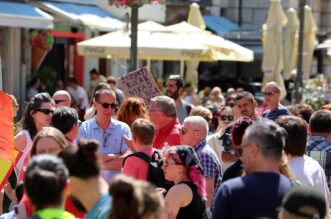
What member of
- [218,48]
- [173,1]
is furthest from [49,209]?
[173,1]

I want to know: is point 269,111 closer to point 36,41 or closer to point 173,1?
point 36,41

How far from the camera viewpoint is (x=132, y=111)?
9.43m

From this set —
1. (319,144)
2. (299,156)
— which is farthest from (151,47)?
(299,156)

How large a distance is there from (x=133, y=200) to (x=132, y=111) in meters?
5.06

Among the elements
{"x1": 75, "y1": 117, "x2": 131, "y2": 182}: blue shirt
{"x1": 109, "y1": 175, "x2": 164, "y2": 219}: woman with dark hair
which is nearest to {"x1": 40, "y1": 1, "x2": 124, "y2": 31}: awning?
{"x1": 75, "y1": 117, "x2": 131, "y2": 182}: blue shirt

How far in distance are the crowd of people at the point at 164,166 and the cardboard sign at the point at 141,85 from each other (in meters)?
1.31

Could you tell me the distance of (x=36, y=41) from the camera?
76.4 ft

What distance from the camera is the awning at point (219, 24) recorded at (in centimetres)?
3438

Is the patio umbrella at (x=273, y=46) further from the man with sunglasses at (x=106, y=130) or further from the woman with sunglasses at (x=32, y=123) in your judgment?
the woman with sunglasses at (x=32, y=123)

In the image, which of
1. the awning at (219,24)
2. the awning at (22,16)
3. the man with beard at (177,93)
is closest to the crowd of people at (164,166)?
the man with beard at (177,93)

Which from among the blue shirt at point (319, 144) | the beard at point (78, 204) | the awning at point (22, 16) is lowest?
the blue shirt at point (319, 144)

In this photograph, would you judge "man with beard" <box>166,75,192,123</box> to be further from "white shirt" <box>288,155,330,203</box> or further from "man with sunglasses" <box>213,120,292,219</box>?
"man with sunglasses" <box>213,120,292,219</box>

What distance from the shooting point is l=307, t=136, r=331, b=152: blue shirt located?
7.82 m

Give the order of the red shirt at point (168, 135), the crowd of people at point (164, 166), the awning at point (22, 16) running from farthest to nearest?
the awning at point (22, 16)
the red shirt at point (168, 135)
the crowd of people at point (164, 166)
